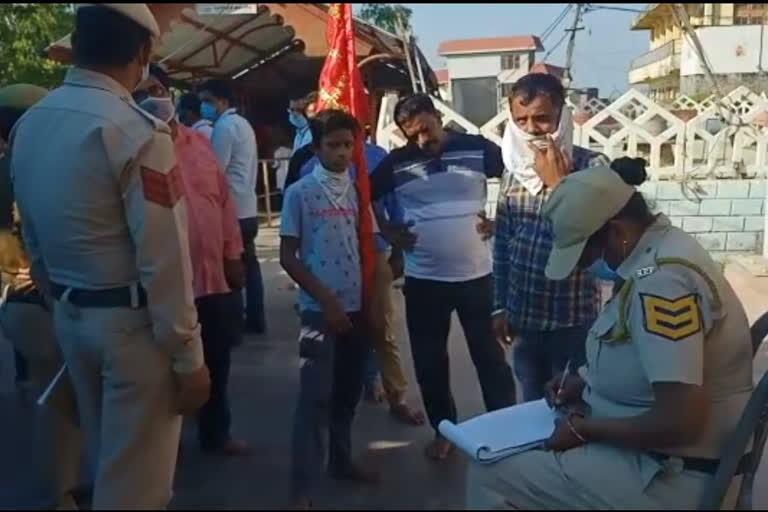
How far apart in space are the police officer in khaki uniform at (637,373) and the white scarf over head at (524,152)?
747mm

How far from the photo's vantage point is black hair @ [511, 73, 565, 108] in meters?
2.56

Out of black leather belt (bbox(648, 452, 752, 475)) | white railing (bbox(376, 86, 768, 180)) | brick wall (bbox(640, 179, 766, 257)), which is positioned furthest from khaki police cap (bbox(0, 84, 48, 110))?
brick wall (bbox(640, 179, 766, 257))

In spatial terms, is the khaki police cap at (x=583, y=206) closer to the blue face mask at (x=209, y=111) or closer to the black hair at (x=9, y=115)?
the black hair at (x=9, y=115)

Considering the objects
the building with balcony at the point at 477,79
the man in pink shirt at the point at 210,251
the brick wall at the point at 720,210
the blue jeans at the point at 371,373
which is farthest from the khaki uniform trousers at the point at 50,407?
the building with balcony at the point at 477,79

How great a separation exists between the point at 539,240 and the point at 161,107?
124cm

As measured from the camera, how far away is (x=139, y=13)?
1.57 m

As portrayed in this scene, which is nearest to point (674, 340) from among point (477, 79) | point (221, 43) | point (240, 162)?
point (240, 162)

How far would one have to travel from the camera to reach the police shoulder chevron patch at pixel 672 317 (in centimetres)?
156

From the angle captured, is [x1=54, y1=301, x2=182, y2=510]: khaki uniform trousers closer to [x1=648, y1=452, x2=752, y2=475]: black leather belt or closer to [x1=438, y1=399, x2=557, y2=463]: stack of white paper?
[x1=438, y1=399, x2=557, y2=463]: stack of white paper

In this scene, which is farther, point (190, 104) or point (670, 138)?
point (670, 138)

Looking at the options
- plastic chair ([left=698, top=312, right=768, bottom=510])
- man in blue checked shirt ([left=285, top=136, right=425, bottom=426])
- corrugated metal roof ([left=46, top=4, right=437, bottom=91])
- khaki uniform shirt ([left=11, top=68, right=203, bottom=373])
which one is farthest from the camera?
corrugated metal roof ([left=46, top=4, right=437, bottom=91])

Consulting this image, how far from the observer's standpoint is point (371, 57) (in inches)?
310

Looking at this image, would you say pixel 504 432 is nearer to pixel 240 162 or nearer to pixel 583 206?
pixel 583 206

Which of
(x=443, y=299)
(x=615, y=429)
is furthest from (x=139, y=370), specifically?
(x=443, y=299)
